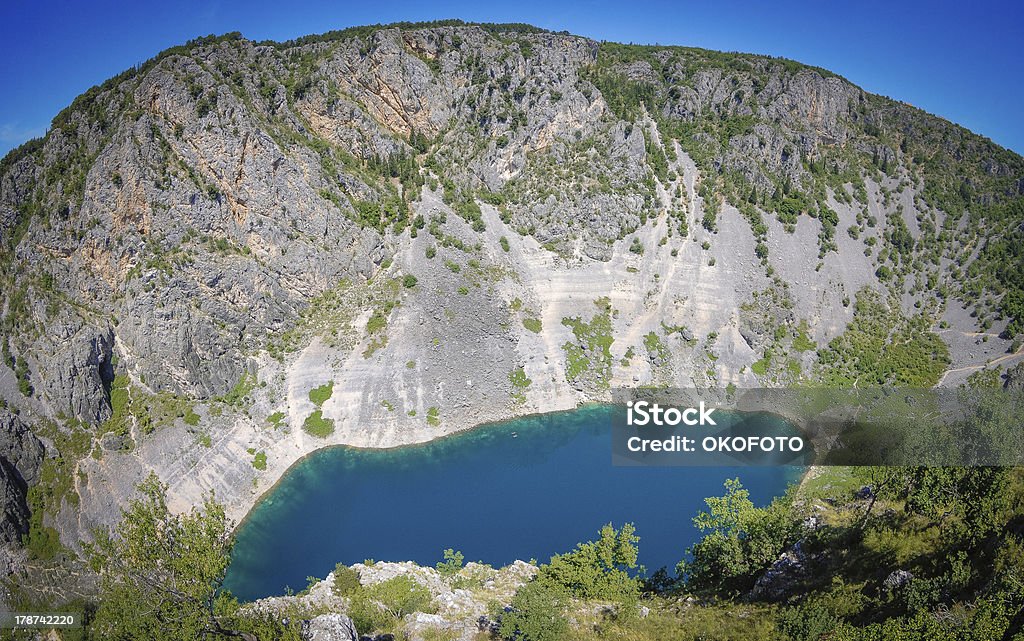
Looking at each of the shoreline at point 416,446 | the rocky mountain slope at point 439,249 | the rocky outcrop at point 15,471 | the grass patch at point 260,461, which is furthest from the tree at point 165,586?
the grass patch at point 260,461

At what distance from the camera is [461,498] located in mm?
62344

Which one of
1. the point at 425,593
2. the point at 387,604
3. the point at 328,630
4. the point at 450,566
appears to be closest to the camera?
the point at 328,630

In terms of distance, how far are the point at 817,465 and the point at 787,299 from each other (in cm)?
2722

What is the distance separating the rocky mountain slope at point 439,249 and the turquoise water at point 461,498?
146 inches

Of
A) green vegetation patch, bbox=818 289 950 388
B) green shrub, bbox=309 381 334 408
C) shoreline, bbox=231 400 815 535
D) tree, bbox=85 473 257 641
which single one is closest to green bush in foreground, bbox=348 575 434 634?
tree, bbox=85 473 257 641

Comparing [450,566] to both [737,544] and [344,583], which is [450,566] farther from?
[737,544]

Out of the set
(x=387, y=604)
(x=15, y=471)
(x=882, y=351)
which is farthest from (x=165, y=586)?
(x=882, y=351)

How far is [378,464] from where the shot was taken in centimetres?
6862

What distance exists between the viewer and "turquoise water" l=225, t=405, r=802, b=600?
54.1m

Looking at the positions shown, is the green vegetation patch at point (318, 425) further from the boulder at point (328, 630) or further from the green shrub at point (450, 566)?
the boulder at point (328, 630)

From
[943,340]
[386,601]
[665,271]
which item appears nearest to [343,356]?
[386,601]

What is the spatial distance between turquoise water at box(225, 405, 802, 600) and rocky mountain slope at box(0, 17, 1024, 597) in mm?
3712

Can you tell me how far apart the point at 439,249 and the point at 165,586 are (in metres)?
66.9

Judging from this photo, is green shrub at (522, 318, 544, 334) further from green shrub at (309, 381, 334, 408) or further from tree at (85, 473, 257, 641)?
tree at (85, 473, 257, 641)
